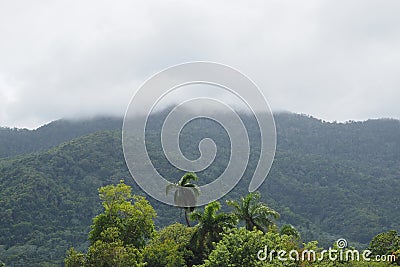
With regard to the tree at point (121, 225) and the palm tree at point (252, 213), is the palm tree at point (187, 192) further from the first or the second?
the palm tree at point (252, 213)


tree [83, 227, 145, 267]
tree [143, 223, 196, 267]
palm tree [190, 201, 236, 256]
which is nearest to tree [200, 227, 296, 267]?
tree [83, 227, 145, 267]

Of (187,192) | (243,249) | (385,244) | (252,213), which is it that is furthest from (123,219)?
(385,244)

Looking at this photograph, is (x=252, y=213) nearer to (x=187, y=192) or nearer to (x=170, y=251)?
(x=187, y=192)

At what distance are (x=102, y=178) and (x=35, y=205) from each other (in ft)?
57.4

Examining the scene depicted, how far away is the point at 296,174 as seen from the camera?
118 metres

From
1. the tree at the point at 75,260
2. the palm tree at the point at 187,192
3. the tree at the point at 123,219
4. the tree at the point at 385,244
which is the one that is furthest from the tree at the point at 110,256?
the tree at the point at 385,244

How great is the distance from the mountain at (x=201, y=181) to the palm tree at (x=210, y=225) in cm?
3022

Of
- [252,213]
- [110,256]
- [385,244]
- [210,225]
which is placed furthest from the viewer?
[385,244]

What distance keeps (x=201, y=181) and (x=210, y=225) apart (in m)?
55.0

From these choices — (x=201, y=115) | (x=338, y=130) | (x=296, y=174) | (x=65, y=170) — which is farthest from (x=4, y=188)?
(x=338, y=130)

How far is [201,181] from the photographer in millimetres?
87875

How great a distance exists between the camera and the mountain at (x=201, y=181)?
3265 inches

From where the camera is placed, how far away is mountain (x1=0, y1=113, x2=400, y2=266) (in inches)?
3265

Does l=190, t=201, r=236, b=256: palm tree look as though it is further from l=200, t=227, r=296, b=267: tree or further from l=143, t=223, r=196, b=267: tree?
l=200, t=227, r=296, b=267: tree
